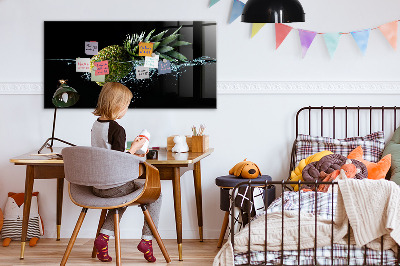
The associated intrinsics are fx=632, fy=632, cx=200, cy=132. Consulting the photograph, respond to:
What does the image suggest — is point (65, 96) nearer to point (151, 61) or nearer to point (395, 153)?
point (151, 61)

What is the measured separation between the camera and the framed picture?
14.9 ft

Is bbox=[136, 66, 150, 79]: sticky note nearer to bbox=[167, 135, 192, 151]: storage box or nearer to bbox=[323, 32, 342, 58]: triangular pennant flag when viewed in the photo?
bbox=[167, 135, 192, 151]: storage box

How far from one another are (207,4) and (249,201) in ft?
5.06

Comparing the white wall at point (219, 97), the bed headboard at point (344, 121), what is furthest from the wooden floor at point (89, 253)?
the bed headboard at point (344, 121)

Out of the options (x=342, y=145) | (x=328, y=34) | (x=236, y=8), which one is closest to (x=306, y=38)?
(x=328, y=34)

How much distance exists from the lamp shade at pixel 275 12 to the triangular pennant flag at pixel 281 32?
119 cm

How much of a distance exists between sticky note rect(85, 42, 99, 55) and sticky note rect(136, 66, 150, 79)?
1.06 feet

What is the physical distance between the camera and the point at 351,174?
3.81 m

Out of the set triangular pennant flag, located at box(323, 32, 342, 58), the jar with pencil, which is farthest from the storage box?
triangular pennant flag, located at box(323, 32, 342, 58)

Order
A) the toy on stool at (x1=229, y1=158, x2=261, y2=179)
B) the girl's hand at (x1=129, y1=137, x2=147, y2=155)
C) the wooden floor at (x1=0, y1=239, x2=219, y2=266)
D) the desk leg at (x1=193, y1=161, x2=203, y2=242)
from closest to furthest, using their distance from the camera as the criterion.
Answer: the girl's hand at (x1=129, y1=137, x2=147, y2=155), the wooden floor at (x1=0, y1=239, x2=219, y2=266), the toy on stool at (x1=229, y1=158, x2=261, y2=179), the desk leg at (x1=193, y1=161, x2=203, y2=242)

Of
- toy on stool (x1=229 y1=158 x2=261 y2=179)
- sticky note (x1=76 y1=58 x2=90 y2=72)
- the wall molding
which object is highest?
sticky note (x1=76 y1=58 x2=90 y2=72)

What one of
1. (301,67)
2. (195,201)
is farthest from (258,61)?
(195,201)

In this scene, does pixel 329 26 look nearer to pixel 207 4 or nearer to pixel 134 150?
pixel 207 4

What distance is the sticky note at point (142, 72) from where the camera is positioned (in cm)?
456
